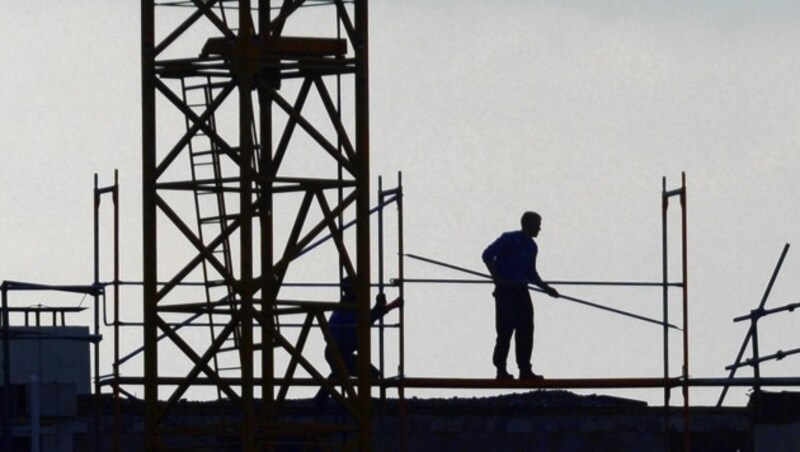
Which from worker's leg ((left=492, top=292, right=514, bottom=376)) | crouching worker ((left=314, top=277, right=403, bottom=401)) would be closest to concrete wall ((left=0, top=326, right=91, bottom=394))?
crouching worker ((left=314, top=277, right=403, bottom=401))

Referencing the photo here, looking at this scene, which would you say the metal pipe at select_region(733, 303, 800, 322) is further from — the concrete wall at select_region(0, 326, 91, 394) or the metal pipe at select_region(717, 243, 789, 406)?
the concrete wall at select_region(0, 326, 91, 394)

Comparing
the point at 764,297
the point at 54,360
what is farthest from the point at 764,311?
the point at 54,360

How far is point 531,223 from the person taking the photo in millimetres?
29750

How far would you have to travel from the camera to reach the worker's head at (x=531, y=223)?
29.7 m

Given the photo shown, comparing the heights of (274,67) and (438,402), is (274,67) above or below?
above

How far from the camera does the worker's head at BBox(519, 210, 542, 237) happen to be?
29.7 m

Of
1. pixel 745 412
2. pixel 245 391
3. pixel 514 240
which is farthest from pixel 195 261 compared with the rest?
pixel 745 412

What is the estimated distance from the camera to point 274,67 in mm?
29500

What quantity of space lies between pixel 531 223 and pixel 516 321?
3.28 feet

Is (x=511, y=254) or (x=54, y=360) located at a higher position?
(x=511, y=254)

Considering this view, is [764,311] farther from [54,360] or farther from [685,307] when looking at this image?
[54,360]

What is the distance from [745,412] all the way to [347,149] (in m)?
6.97

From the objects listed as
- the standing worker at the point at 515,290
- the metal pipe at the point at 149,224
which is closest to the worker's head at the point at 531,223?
the standing worker at the point at 515,290

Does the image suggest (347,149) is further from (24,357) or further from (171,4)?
(24,357)
